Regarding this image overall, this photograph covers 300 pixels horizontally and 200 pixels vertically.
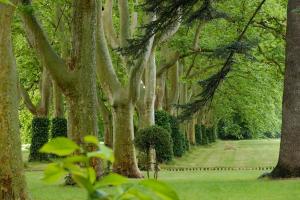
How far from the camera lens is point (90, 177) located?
98 cm

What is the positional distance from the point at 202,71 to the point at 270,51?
25.7ft

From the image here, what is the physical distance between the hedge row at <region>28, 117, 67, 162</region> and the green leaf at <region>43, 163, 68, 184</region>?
2991 cm

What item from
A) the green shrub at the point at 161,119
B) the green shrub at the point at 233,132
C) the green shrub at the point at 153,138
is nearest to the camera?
the green shrub at the point at 153,138

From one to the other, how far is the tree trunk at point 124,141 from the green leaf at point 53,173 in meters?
18.8

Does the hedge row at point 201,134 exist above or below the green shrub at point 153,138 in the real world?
below

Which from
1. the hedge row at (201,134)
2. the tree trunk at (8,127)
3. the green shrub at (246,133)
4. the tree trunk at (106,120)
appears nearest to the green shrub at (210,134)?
the hedge row at (201,134)

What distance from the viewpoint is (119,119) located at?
1995 cm

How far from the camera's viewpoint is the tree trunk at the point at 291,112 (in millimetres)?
16594

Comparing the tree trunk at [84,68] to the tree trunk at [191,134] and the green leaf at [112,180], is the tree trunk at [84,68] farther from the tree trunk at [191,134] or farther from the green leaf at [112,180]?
the tree trunk at [191,134]

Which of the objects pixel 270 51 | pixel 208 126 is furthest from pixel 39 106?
pixel 208 126

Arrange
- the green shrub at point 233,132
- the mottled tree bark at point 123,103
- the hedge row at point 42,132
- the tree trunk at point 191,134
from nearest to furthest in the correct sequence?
the mottled tree bark at point 123,103, the hedge row at point 42,132, the tree trunk at point 191,134, the green shrub at point 233,132

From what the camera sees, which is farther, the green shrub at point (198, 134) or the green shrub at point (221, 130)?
the green shrub at point (221, 130)

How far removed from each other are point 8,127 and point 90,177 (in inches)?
390

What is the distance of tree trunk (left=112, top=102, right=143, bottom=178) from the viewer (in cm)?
1981
